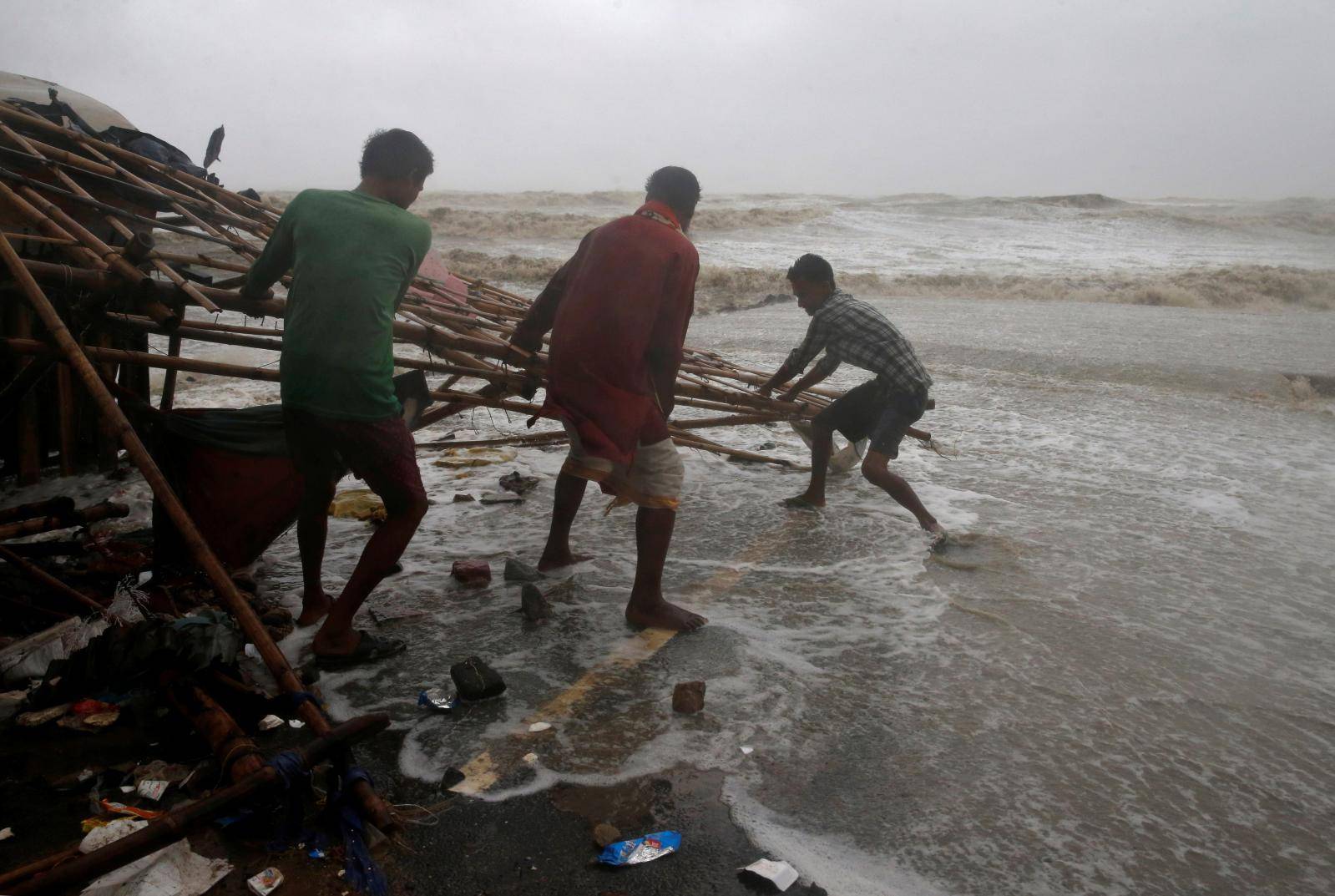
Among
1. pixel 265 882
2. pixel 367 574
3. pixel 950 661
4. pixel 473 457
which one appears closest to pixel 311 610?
pixel 367 574

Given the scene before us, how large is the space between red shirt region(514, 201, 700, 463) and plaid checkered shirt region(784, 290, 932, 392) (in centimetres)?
164

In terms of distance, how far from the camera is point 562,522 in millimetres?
3814

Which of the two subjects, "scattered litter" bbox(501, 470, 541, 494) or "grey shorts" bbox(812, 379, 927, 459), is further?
"scattered litter" bbox(501, 470, 541, 494)

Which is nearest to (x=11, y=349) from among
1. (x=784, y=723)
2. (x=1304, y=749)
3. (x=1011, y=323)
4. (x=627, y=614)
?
(x=627, y=614)

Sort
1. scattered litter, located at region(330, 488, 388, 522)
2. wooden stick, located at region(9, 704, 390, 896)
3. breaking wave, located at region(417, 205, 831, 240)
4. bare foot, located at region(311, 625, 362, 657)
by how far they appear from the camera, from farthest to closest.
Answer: breaking wave, located at region(417, 205, 831, 240)
scattered litter, located at region(330, 488, 388, 522)
bare foot, located at region(311, 625, 362, 657)
wooden stick, located at region(9, 704, 390, 896)

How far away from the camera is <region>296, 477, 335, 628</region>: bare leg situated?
9.76 ft

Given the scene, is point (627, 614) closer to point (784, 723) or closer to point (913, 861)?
point (784, 723)

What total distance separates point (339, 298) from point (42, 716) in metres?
1.44

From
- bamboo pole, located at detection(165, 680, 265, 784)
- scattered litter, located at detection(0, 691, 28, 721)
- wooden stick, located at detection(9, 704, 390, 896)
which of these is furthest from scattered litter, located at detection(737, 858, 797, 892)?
scattered litter, located at detection(0, 691, 28, 721)

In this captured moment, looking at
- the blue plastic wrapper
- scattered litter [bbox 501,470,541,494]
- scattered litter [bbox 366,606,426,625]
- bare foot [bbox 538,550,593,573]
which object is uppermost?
scattered litter [bbox 501,470,541,494]

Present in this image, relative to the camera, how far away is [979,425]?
7.11 m

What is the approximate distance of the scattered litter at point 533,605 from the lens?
339 centimetres

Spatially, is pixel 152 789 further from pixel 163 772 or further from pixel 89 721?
pixel 89 721

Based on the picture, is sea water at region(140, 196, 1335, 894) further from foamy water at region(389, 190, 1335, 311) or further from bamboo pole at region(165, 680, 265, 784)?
foamy water at region(389, 190, 1335, 311)
